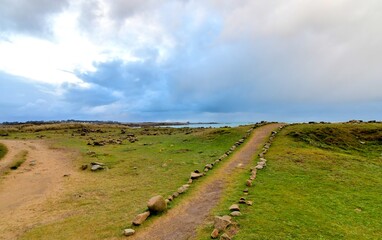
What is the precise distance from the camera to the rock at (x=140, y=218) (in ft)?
43.3

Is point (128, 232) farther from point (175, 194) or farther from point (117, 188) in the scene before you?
point (117, 188)

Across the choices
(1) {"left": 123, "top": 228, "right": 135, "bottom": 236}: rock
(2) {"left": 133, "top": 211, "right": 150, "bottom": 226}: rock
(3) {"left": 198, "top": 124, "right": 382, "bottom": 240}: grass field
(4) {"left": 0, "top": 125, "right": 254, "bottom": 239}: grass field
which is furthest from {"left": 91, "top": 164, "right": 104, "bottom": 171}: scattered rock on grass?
(1) {"left": 123, "top": 228, "right": 135, "bottom": 236}: rock

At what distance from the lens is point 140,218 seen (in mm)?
13461

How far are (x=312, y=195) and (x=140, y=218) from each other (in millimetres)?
10874

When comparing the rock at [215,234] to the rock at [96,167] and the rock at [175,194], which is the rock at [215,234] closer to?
the rock at [175,194]

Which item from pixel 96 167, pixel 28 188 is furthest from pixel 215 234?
pixel 96 167

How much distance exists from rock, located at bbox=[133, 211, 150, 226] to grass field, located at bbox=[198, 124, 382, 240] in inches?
132

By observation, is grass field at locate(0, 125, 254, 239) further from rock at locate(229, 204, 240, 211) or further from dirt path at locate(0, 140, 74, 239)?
rock at locate(229, 204, 240, 211)

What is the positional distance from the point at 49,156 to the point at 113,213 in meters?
25.7

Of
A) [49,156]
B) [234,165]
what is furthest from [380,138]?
[49,156]

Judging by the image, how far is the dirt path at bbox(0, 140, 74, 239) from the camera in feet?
48.1

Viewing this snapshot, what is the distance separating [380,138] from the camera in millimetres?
34781

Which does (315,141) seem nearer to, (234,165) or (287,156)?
(287,156)

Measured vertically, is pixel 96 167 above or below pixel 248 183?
below
